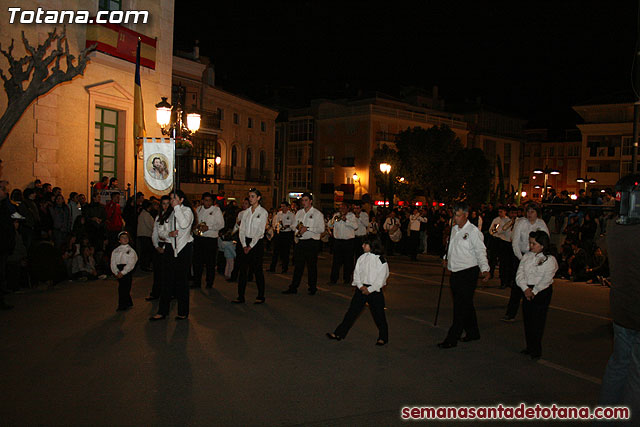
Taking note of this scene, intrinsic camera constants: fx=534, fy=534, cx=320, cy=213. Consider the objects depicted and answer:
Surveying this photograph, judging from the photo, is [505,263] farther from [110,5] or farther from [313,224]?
[110,5]

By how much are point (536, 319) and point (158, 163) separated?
11.1 m

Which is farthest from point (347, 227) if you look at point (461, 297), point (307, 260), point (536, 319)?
point (536, 319)

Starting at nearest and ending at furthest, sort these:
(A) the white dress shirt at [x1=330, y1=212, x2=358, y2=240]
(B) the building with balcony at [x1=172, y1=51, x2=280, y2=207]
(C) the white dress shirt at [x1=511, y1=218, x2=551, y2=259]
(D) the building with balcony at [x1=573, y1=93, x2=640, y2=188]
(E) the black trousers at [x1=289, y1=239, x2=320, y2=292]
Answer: (C) the white dress shirt at [x1=511, y1=218, x2=551, y2=259] → (E) the black trousers at [x1=289, y1=239, x2=320, y2=292] → (A) the white dress shirt at [x1=330, y1=212, x2=358, y2=240] → (B) the building with balcony at [x1=172, y1=51, x2=280, y2=207] → (D) the building with balcony at [x1=573, y1=93, x2=640, y2=188]

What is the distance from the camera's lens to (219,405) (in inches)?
194

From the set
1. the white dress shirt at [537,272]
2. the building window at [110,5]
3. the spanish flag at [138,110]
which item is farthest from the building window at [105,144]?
the white dress shirt at [537,272]

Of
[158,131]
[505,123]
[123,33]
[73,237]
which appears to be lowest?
[73,237]

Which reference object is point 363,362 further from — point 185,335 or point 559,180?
point 559,180

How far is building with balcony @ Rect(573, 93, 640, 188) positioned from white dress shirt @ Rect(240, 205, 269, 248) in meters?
44.9

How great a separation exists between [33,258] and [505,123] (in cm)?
6975

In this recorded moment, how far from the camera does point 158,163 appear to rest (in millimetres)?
14734

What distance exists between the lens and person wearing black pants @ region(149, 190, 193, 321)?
8.38 m

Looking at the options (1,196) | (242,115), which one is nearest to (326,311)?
(1,196)

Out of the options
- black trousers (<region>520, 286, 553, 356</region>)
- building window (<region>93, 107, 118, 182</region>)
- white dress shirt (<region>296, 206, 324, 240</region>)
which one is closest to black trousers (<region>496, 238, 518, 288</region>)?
white dress shirt (<region>296, 206, 324, 240</region>)

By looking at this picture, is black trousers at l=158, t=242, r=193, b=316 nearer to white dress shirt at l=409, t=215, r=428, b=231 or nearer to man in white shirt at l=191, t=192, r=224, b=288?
man in white shirt at l=191, t=192, r=224, b=288
